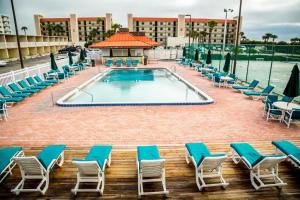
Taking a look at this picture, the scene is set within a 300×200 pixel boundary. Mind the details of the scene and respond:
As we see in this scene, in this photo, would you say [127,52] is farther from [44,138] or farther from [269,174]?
[269,174]

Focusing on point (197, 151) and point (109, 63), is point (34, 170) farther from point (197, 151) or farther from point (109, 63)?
point (109, 63)

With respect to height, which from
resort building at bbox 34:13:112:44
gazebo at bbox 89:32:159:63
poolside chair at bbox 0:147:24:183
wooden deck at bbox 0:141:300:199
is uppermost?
resort building at bbox 34:13:112:44

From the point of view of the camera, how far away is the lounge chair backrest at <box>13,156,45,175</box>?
4070 mm

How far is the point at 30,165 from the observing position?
13.8 ft

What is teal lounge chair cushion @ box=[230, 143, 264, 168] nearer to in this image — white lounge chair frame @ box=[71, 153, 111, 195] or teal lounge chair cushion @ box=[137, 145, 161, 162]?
teal lounge chair cushion @ box=[137, 145, 161, 162]

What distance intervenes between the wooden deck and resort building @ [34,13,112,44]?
3097 inches

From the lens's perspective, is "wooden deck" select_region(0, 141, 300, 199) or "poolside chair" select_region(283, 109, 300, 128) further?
"poolside chair" select_region(283, 109, 300, 128)

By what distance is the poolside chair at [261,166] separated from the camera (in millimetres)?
4234

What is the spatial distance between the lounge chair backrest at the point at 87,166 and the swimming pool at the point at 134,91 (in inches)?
230

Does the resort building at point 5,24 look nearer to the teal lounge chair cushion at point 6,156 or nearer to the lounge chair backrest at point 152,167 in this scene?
the teal lounge chair cushion at point 6,156

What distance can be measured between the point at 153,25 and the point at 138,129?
76.0 meters

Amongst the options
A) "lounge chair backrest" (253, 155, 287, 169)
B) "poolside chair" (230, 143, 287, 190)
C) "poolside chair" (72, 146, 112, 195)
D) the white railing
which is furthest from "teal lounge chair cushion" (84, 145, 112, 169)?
the white railing

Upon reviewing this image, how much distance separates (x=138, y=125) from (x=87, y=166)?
3573mm

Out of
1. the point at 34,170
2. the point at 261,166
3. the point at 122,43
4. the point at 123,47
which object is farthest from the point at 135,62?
the point at 261,166
